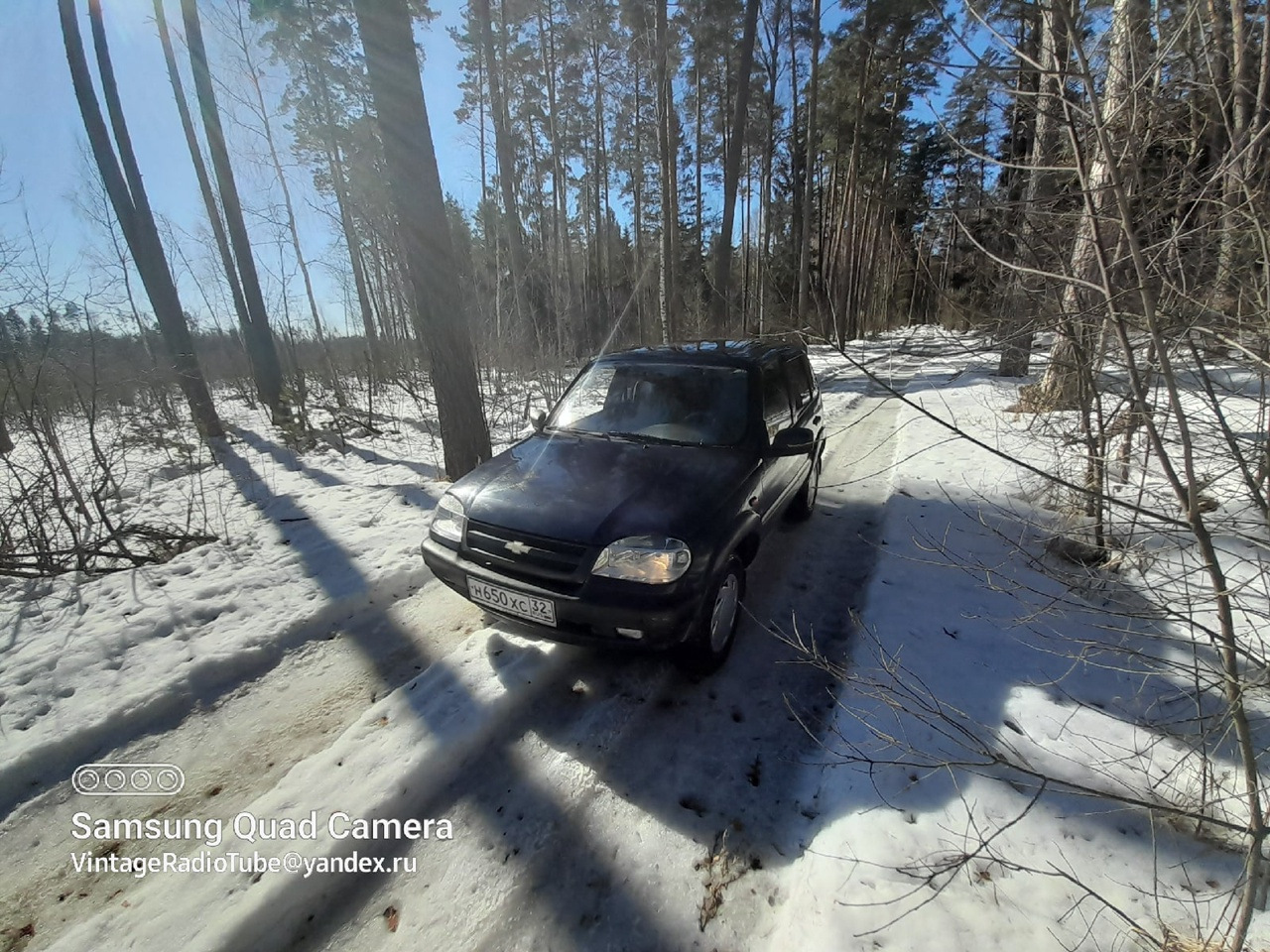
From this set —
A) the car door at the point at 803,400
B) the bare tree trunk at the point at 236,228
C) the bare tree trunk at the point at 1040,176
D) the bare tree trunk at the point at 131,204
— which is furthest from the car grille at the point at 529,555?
the bare tree trunk at the point at 236,228

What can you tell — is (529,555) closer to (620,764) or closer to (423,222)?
(620,764)

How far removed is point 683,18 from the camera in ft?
51.2

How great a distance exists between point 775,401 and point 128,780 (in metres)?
4.18

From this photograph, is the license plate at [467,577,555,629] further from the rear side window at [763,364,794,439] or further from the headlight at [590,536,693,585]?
the rear side window at [763,364,794,439]

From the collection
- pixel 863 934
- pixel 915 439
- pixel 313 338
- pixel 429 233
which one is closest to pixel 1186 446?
pixel 863 934

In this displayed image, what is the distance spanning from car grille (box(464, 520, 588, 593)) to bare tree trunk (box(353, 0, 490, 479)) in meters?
3.21

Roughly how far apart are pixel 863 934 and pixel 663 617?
119 cm

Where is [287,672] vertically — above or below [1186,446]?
below

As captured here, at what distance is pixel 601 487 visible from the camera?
8.73 ft

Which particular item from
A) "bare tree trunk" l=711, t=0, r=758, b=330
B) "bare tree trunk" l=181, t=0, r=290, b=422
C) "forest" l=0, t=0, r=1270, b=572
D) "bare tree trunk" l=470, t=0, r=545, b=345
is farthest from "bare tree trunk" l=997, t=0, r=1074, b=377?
"bare tree trunk" l=470, t=0, r=545, b=345

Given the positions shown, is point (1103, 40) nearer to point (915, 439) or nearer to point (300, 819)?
point (300, 819)

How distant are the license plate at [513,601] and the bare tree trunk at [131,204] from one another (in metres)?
8.29

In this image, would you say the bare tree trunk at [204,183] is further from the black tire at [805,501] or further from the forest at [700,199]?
the black tire at [805,501]

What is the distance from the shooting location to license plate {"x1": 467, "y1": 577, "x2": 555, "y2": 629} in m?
2.36
